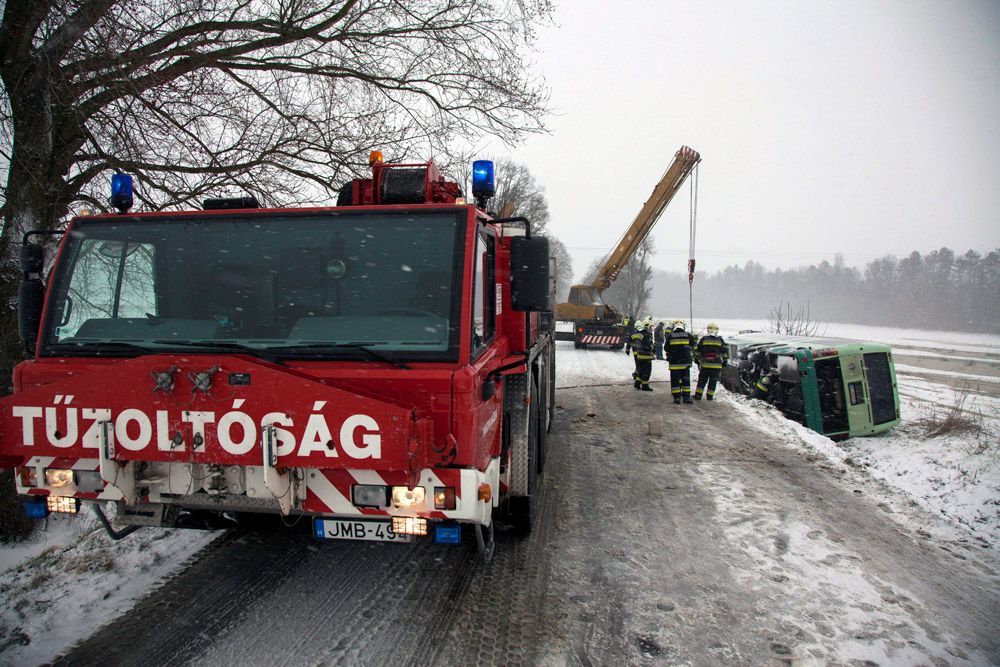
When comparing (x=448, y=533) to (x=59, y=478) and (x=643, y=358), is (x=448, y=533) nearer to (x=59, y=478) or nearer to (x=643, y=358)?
(x=59, y=478)

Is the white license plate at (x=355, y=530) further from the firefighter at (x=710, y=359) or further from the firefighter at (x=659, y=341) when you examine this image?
the firefighter at (x=659, y=341)

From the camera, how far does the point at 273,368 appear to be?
9.00 ft

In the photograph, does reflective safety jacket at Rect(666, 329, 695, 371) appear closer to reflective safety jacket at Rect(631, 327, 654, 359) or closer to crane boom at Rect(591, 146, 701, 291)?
reflective safety jacket at Rect(631, 327, 654, 359)

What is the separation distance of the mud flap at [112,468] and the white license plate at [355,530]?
0.94 metres

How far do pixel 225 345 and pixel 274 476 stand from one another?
82cm

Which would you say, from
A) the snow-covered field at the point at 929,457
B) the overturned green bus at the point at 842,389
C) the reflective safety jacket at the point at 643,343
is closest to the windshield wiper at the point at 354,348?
the snow-covered field at the point at 929,457

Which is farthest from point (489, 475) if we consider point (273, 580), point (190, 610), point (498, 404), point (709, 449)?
point (709, 449)

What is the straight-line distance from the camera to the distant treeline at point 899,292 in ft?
207

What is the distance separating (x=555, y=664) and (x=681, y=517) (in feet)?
8.48

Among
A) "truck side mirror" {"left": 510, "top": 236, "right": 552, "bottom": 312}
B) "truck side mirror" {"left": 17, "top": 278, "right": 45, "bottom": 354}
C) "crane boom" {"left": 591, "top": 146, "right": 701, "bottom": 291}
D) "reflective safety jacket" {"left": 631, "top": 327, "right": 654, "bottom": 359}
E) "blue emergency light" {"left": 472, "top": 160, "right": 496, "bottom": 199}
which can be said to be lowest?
"reflective safety jacket" {"left": 631, "top": 327, "right": 654, "bottom": 359}

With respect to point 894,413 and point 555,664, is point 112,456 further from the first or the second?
point 894,413

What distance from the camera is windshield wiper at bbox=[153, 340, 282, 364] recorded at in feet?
9.76

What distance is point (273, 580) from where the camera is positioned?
3.82 meters

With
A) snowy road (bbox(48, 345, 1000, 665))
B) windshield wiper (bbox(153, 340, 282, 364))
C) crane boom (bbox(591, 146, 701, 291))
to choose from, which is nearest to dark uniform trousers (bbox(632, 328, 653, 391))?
snowy road (bbox(48, 345, 1000, 665))
